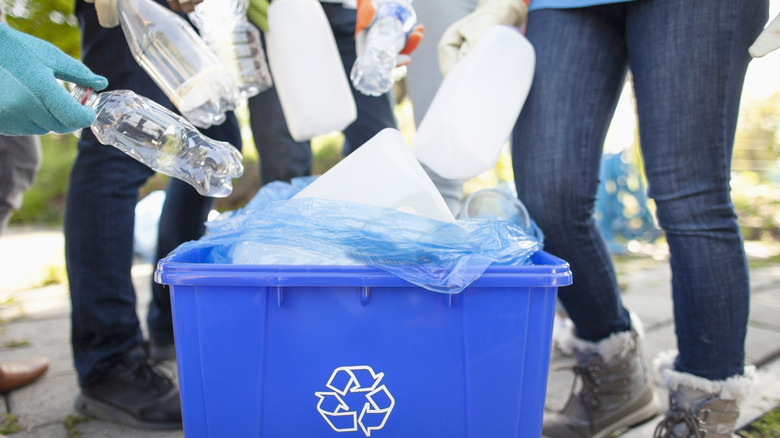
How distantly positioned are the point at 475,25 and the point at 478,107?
207 mm

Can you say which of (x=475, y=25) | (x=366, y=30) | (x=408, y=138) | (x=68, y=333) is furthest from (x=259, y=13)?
(x=408, y=138)

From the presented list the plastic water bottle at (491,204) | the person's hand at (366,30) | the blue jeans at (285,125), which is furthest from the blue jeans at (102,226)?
the plastic water bottle at (491,204)

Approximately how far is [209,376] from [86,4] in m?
0.94

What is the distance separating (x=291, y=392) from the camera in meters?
0.82

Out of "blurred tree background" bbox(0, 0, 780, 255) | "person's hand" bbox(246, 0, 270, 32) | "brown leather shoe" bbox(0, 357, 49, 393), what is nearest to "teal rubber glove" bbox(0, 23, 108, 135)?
"person's hand" bbox(246, 0, 270, 32)

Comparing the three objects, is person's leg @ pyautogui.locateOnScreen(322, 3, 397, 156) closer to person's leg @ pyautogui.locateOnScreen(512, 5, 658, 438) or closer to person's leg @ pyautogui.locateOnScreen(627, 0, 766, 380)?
person's leg @ pyautogui.locateOnScreen(512, 5, 658, 438)

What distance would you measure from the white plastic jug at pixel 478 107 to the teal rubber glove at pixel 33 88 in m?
0.64

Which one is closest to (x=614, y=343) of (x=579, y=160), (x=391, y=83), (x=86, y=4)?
(x=579, y=160)

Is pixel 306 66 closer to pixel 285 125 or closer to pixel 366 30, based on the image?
pixel 366 30

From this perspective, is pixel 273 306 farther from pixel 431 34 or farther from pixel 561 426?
pixel 431 34

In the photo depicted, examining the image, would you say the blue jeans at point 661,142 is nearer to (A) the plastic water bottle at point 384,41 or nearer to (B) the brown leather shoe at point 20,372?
(A) the plastic water bottle at point 384,41

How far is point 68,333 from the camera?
209cm

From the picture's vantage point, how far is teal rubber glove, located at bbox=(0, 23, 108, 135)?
775mm

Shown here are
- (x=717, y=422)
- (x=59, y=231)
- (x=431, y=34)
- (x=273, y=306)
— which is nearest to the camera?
(x=273, y=306)
